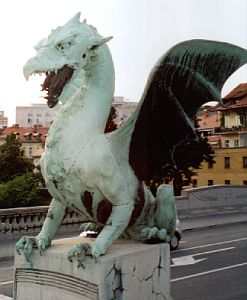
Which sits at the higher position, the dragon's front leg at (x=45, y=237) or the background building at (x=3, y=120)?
the background building at (x=3, y=120)

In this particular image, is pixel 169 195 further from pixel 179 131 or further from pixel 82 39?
pixel 82 39

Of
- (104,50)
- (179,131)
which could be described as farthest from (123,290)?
(104,50)

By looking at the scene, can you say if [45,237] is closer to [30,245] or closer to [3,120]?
[30,245]

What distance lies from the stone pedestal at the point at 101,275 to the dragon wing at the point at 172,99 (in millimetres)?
698

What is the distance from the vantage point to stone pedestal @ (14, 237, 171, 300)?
156 inches

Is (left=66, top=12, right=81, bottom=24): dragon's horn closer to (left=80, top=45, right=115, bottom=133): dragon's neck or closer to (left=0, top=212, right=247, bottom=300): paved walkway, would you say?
(left=80, top=45, right=115, bottom=133): dragon's neck

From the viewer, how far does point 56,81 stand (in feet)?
13.3

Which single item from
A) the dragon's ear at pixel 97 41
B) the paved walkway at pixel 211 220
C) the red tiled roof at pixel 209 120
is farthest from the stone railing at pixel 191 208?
the red tiled roof at pixel 209 120

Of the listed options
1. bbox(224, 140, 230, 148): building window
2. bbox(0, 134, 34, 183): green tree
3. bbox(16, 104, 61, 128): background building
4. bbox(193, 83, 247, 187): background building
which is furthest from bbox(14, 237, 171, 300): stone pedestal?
bbox(16, 104, 61, 128): background building

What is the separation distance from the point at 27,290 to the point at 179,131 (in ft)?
6.31

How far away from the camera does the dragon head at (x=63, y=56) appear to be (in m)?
3.92

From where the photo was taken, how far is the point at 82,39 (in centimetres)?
411

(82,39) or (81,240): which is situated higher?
(82,39)

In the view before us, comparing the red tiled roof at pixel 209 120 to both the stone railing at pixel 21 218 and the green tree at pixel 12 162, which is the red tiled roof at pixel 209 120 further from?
the stone railing at pixel 21 218
